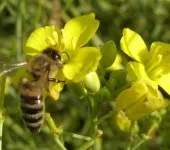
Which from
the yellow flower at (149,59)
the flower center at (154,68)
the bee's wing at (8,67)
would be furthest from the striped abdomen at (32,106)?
the flower center at (154,68)

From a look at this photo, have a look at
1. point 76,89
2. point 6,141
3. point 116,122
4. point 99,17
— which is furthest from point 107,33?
point 76,89

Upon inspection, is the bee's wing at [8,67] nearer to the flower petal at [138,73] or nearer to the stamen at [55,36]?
the stamen at [55,36]

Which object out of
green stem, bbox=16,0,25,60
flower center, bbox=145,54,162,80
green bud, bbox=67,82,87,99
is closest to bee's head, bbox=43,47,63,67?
green bud, bbox=67,82,87,99

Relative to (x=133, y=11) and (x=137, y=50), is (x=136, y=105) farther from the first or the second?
(x=133, y=11)

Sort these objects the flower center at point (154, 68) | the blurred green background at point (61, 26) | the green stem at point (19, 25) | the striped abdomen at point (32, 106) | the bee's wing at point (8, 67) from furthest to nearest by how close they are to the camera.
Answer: the blurred green background at point (61, 26) → the green stem at point (19, 25) → the flower center at point (154, 68) → the bee's wing at point (8, 67) → the striped abdomen at point (32, 106)

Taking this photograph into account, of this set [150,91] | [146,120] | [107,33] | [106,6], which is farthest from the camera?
A: [107,33]

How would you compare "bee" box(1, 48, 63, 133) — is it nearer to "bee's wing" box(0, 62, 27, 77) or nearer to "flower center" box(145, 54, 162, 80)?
"bee's wing" box(0, 62, 27, 77)
